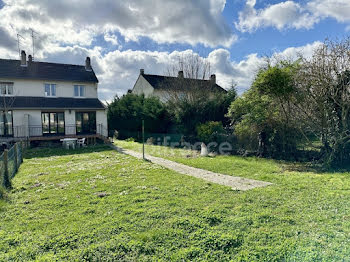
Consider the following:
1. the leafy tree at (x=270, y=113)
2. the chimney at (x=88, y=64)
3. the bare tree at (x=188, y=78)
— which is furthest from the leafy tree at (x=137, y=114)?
the leafy tree at (x=270, y=113)

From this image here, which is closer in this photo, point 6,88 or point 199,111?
point 199,111

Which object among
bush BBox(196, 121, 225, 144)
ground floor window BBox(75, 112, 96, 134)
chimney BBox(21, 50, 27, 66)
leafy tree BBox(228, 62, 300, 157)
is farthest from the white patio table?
leafy tree BBox(228, 62, 300, 157)

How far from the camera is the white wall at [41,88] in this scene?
59.9 ft

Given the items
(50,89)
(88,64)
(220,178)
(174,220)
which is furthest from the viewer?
(88,64)

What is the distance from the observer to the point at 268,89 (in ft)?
32.9

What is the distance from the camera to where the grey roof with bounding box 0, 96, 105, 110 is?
686 inches

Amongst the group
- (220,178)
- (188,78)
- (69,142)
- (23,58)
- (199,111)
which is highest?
(23,58)

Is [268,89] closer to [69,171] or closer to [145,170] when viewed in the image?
[145,170]

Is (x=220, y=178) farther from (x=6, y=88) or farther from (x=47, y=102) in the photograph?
(x=6, y=88)

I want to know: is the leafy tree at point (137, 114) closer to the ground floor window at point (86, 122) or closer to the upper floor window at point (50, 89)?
the ground floor window at point (86, 122)

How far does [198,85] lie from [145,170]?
11114 millimetres

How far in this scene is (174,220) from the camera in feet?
14.7

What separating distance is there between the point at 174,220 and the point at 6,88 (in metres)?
20.2

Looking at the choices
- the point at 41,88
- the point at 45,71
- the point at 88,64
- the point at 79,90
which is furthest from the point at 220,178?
the point at 88,64
